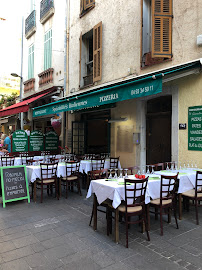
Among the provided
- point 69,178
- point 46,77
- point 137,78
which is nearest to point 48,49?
point 46,77

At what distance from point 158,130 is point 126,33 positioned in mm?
3952

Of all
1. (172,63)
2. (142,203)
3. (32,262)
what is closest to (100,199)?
(142,203)

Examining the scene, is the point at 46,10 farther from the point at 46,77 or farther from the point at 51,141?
the point at 51,141

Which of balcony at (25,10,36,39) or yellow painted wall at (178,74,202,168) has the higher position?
balcony at (25,10,36,39)

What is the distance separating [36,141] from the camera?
11172 millimetres

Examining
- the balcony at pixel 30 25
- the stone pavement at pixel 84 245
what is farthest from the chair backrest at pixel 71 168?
the balcony at pixel 30 25

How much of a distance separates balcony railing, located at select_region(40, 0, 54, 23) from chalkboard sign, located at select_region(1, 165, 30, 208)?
36.3ft

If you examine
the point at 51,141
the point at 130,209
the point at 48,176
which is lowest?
the point at 130,209

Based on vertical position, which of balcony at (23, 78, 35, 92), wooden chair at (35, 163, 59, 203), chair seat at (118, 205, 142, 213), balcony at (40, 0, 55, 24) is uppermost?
balcony at (40, 0, 55, 24)

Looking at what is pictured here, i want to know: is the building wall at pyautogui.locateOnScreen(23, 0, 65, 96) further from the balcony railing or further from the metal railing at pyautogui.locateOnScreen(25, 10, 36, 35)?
the metal railing at pyautogui.locateOnScreen(25, 10, 36, 35)

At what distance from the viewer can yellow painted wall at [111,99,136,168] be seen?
8.56 meters

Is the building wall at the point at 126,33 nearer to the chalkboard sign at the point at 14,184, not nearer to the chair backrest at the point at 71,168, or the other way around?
the chair backrest at the point at 71,168

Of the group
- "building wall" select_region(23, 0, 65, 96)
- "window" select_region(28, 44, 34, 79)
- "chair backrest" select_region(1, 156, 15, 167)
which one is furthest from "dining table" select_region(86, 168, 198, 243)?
"window" select_region(28, 44, 34, 79)

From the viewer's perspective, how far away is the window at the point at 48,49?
14.0 metres
